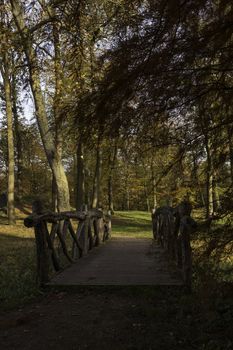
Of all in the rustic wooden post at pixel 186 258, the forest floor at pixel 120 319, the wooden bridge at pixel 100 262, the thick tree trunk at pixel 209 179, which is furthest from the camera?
the wooden bridge at pixel 100 262

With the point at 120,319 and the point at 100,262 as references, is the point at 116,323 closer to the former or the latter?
the point at 120,319

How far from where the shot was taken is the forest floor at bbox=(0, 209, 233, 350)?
511 cm

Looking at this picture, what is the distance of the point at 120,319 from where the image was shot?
6078 millimetres

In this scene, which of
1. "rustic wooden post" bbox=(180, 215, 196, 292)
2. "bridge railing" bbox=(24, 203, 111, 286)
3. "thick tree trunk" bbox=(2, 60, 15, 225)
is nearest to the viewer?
"rustic wooden post" bbox=(180, 215, 196, 292)

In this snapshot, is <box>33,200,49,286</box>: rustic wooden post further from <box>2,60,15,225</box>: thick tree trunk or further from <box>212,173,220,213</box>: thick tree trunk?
<box>2,60,15,225</box>: thick tree trunk

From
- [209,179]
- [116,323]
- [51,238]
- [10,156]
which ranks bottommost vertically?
[116,323]

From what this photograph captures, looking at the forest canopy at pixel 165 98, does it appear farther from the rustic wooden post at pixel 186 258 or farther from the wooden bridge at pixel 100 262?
the rustic wooden post at pixel 186 258

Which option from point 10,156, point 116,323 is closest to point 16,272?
point 116,323

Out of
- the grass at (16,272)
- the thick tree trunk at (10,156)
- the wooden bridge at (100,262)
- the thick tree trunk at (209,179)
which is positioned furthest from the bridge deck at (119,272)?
the thick tree trunk at (10,156)

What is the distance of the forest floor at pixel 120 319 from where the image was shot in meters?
5.11

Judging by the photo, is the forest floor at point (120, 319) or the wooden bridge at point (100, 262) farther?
the wooden bridge at point (100, 262)

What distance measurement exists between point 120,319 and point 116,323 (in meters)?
0.18

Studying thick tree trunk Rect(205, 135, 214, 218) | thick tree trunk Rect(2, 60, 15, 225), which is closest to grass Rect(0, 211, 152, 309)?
thick tree trunk Rect(2, 60, 15, 225)

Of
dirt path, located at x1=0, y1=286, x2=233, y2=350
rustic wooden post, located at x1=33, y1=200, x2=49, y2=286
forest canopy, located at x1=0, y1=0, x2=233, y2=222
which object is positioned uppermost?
forest canopy, located at x1=0, y1=0, x2=233, y2=222
